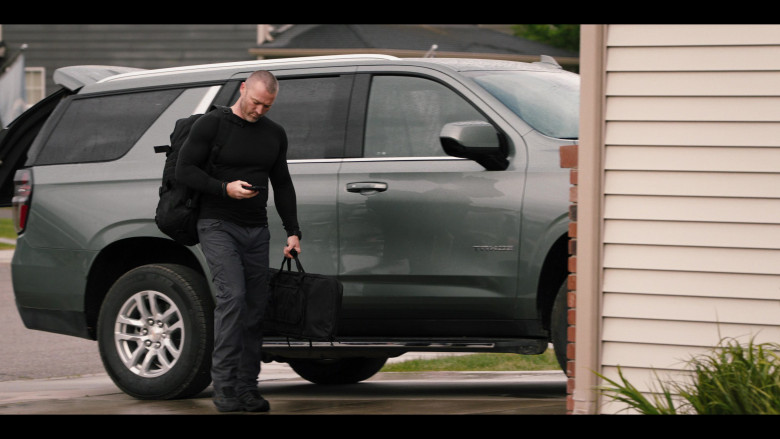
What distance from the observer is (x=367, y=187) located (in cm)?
729

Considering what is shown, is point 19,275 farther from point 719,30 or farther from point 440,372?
point 719,30

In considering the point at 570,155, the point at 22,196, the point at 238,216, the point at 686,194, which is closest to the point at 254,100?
the point at 238,216

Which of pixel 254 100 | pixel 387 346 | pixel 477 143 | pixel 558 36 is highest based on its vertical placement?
pixel 558 36

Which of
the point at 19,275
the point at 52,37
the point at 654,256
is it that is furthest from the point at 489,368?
the point at 52,37

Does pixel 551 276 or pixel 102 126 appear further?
pixel 102 126

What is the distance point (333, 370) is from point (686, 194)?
408 centimetres

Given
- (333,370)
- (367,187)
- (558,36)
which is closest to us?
(367,187)

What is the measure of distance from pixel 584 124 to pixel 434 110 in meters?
1.73

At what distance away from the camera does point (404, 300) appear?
7.22m

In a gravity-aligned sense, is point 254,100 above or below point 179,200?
above

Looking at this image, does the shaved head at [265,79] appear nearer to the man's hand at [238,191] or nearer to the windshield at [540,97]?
the man's hand at [238,191]

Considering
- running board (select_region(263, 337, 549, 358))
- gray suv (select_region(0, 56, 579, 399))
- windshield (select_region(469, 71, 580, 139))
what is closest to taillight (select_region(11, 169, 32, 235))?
gray suv (select_region(0, 56, 579, 399))

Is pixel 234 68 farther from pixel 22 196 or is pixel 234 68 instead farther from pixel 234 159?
pixel 22 196

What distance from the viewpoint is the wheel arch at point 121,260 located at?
793cm
